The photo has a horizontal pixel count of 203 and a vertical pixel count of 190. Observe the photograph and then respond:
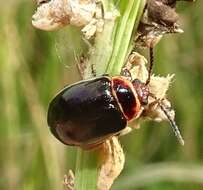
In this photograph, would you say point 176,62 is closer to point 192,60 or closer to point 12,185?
point 192,60

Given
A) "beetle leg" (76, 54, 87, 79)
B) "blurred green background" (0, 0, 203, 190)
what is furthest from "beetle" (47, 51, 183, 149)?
"blurred green background" (0, 0, 203, 190)

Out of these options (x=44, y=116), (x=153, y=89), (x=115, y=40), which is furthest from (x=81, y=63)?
(x=44, y=116)

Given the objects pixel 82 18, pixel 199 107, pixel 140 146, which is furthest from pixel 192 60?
pixel 82 18

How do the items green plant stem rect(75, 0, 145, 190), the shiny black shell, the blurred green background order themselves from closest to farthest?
green plant stem rect(75, 0, 145, 190), the shiny black shell, the blurred green background

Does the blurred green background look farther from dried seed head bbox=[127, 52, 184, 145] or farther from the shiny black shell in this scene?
dried seed head bbox=[127, 52, 184, 145]

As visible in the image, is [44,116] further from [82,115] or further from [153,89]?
[153,89]

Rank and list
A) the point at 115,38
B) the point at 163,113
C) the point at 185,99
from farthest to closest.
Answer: the point at 185,99 < the point at 163,113 < the point at 115,38

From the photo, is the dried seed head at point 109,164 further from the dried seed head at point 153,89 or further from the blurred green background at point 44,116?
the blurred green background at point 44,116
